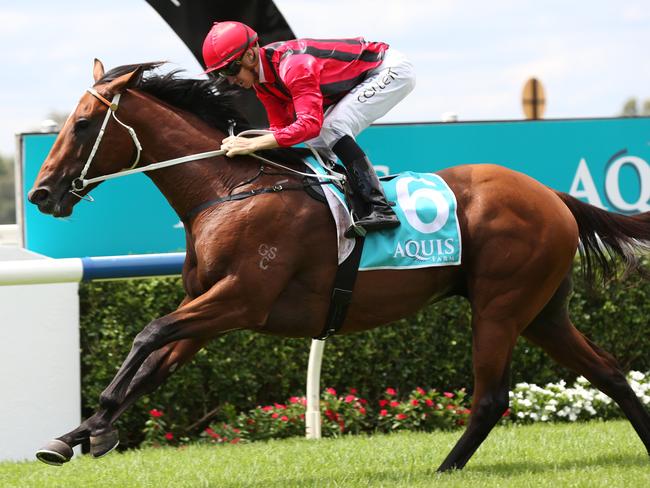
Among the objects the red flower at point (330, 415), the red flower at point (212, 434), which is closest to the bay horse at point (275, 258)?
the red flower at point (330, 415)

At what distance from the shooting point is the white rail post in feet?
20.1

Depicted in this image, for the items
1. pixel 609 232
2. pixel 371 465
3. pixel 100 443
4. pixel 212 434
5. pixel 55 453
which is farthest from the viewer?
pixel 212 434

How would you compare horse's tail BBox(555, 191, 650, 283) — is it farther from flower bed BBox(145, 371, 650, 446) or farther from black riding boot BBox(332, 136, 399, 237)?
flower bed BBox(145, 371, 650, 446)

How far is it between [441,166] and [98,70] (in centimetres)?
482

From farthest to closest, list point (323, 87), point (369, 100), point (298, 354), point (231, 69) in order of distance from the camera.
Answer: point (298, 354) < point (369, 100) < point (323, 87) < point (231, 69)

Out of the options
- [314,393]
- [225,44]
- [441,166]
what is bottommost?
[314,393]

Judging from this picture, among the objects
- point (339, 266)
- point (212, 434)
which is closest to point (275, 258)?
point (339, 266)

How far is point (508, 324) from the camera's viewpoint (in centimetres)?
Result: 485

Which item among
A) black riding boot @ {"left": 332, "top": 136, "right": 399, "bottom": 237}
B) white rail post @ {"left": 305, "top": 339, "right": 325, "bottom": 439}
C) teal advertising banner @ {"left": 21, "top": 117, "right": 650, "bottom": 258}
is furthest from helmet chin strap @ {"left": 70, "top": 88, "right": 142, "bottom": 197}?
teal advertising banner @ {"left": 21, "top": 117, "right": 650, "bottom": 258}

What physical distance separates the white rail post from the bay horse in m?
1.35

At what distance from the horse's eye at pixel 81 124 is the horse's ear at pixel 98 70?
27cm

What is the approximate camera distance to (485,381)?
4871mm

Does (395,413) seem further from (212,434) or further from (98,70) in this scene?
(98,70)

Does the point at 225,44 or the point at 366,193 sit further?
the point at 366,193
